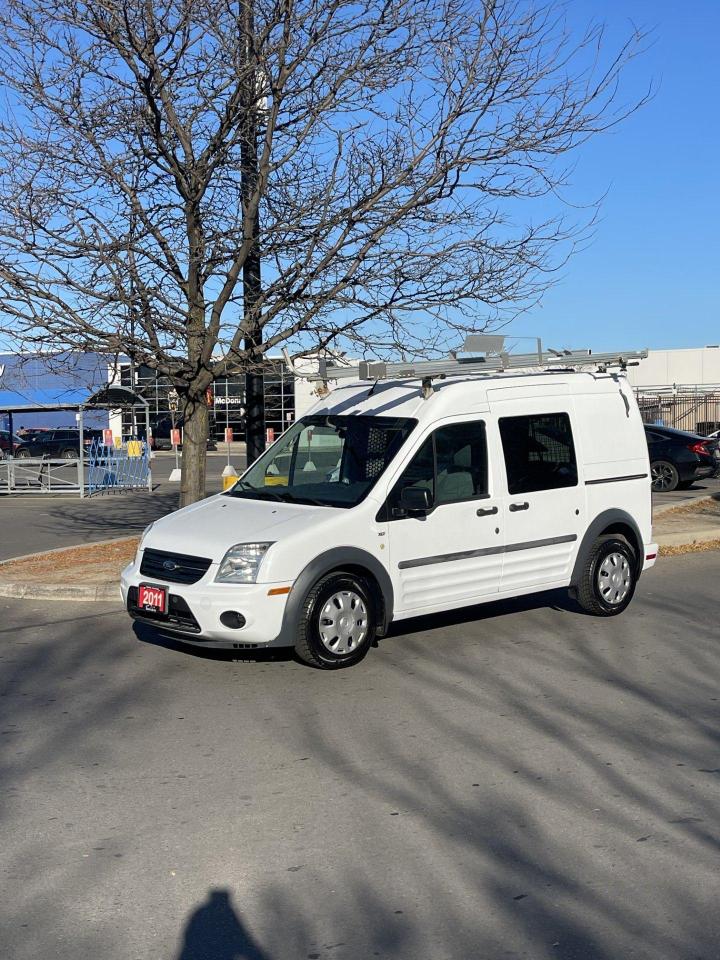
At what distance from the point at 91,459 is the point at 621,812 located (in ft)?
77.7

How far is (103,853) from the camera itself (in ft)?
15.8

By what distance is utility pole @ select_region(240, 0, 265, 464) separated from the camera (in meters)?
11.7

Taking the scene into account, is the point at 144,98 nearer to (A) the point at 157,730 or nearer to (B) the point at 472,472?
(B) the point at 472,472

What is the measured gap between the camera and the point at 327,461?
29.9 ft

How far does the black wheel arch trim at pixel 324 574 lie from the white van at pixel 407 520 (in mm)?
11

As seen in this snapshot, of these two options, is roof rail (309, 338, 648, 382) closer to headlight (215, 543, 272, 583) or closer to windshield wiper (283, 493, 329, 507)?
windshield wiper (283, 493, 329, 507)

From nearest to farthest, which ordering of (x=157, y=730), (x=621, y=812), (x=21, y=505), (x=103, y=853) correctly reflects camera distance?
(x=103, y=853) < (x=621, y=812) < (x=157, y=730) < (x=21, y=505)

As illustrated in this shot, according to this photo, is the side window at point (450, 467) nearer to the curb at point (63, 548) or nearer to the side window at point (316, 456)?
the side window at point (316, 456)

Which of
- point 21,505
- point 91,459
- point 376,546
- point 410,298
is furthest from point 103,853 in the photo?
point 91,459

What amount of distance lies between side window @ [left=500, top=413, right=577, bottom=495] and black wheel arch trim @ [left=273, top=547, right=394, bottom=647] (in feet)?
5.07

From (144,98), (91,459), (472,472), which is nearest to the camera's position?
(472,472)

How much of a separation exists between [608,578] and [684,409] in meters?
31.2

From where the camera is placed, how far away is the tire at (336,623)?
7.92 meters

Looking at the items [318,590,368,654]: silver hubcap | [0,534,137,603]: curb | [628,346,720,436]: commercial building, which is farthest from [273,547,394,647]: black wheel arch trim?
[628,346,720,436]: commercial building
